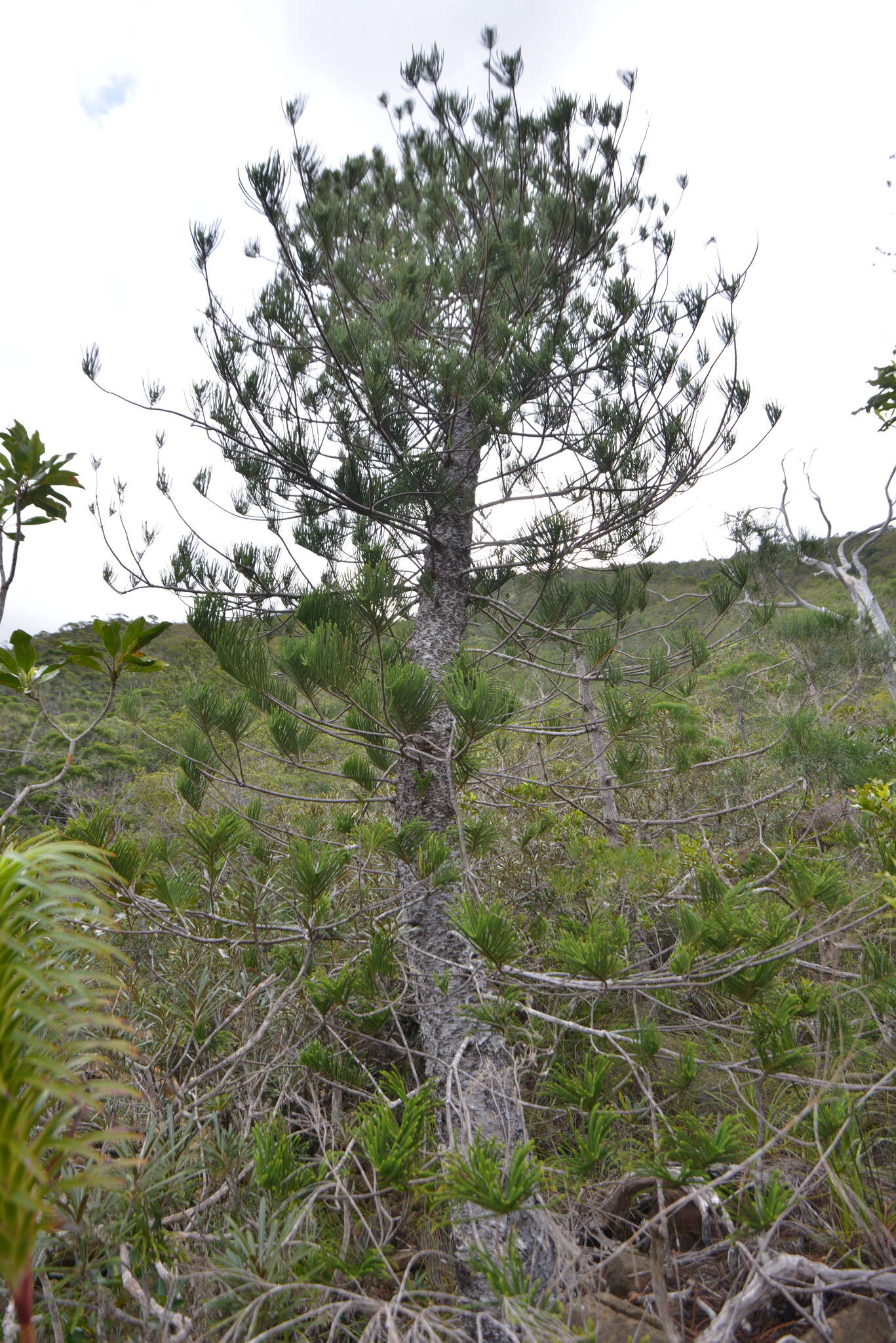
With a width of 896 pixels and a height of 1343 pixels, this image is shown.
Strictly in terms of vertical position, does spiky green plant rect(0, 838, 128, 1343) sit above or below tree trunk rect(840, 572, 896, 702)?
below

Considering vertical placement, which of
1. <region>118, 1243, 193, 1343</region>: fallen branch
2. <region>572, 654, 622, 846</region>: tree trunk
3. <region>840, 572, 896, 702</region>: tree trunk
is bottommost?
<region>118, 1243, 193, 1343</region>: fallen branch

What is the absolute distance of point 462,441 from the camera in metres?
2.88

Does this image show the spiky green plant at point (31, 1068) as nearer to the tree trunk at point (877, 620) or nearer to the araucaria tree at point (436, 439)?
the araucaria tree at point (436, 439)

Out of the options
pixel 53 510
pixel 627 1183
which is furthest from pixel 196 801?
pixel 627 1183

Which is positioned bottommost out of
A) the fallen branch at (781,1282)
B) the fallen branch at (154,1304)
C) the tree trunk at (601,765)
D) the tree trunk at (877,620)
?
the fallen branch at (781,1282)

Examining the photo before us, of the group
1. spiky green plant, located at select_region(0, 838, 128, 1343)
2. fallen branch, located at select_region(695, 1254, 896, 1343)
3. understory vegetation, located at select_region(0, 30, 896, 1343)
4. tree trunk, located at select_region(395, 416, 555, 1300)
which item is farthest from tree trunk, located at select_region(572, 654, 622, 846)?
spiky green plant, located at select_region(0, 838, 128, 1343)

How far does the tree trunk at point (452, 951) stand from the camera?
5.72 ft

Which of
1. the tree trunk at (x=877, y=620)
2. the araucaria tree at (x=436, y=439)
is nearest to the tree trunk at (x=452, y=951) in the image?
the araucaria tree at (x=436, y=439)

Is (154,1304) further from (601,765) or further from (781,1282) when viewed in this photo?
(601,765)

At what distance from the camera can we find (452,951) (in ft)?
7.76

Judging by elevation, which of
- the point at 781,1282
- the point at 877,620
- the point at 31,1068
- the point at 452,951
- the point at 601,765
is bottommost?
the point at 781,1282

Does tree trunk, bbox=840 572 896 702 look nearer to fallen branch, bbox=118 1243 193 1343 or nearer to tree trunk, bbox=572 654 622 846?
tree trunk, bbox=572 654 622 846

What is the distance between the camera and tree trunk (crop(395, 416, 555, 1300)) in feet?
5.72

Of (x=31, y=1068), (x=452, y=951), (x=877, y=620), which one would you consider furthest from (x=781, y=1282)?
(x=877, y=620)
